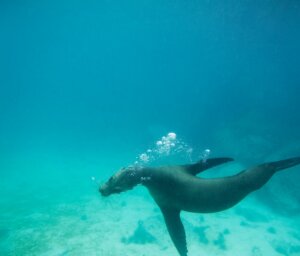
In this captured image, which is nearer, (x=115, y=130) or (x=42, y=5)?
(x=42, y=5)

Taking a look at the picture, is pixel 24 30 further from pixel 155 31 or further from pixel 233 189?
pixel 233 189

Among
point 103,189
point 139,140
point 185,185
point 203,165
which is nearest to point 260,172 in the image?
point 203,165

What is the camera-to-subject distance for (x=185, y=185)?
16.1 feet

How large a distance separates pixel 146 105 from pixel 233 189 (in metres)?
100

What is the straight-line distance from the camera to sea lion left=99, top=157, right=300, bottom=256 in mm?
4831

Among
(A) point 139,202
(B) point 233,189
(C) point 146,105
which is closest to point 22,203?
(A) point 139,202

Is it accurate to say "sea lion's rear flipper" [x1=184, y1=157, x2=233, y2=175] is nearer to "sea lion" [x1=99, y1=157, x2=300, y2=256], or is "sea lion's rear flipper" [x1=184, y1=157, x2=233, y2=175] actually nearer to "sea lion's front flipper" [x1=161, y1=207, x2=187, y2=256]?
"sea lion" [x1=99, y1=157, x2=300, y2=256]

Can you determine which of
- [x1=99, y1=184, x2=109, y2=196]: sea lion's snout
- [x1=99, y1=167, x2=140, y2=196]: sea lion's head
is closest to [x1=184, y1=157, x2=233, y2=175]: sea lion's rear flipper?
[x1=99, y1=167, x2=140, y2=196]: sea lion's head

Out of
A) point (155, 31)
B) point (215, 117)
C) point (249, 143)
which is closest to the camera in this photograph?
point (249, 143)

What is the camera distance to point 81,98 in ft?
509

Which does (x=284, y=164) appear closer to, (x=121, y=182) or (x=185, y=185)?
(x=185, y=185)

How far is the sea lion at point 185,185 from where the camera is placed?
15.8 feet

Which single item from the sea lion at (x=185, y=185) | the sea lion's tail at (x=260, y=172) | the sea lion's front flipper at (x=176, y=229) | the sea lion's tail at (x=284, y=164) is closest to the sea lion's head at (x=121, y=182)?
the sea lion at (x=185, y=185)

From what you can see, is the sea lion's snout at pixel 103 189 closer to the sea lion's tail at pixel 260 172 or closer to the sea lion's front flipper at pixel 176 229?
the sea lion's front flipper at pixel 176 229
